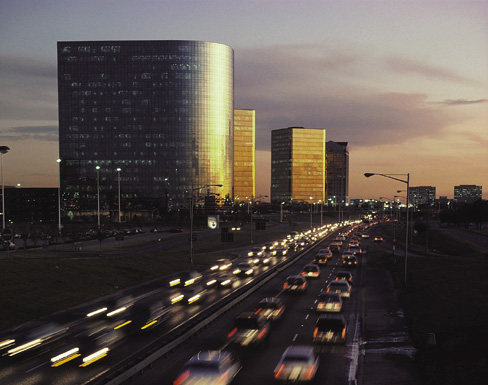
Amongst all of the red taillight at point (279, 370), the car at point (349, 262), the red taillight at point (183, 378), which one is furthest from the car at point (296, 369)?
the car at point (349, 262)

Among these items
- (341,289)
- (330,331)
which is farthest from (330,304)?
(330,331)

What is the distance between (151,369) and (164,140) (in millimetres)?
168972

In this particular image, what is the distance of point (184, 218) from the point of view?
16488 cm

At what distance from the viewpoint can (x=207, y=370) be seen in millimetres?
17062

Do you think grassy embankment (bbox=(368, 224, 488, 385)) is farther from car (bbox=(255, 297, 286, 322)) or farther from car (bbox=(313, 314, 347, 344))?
car (bbox=(255, 297, 286, 322))

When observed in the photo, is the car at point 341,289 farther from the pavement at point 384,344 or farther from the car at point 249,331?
the car at point 249,331

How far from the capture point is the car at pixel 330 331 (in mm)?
25297

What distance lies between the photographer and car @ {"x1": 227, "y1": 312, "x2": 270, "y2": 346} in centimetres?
2492

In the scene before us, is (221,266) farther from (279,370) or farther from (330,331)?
(279,370)

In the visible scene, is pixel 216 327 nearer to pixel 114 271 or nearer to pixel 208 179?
pixel 114 271

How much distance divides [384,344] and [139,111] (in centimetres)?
17156

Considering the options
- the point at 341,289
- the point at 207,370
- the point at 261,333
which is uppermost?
the point at 207,370

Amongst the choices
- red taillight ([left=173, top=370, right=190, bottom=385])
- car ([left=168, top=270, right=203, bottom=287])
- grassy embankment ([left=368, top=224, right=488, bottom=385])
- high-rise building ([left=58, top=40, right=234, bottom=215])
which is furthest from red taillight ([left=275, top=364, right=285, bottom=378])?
high-rise building ([left=58, top=40, right=234, bottom=215])

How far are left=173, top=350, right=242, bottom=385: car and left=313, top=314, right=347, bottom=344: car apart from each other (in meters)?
8.33
